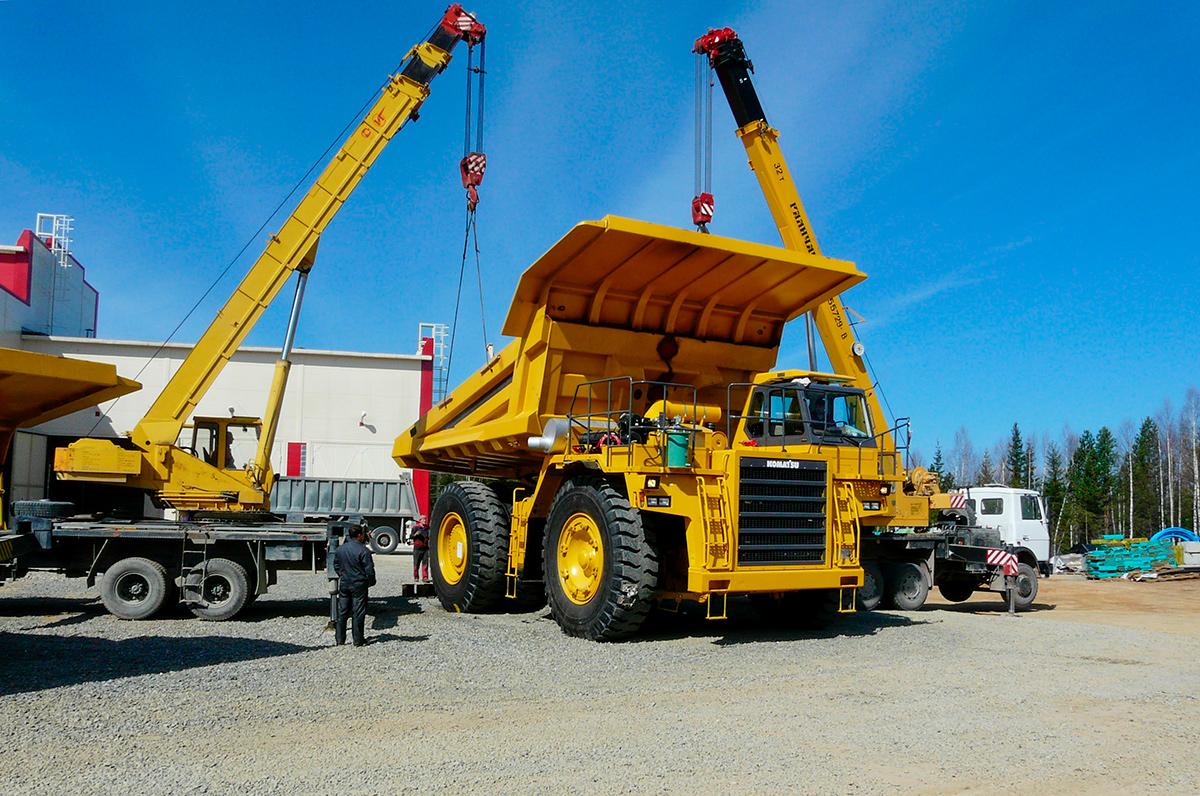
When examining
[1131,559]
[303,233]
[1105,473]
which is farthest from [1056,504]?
[303,233]

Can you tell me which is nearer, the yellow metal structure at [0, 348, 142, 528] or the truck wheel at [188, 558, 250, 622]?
the yellow metal structure at [0, 348, 142, 528]

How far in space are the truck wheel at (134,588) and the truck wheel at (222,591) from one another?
489 millimetres

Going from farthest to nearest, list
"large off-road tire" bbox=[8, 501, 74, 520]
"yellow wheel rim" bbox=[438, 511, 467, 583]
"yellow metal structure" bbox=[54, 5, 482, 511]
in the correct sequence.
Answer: "yellow metal structure" bbox=[54, 5, 482, 511]
"yellow wheel rim" bbox=[438, 511, 467, 583]
"large off-road tire" bbox=[8, 501, 74, 520]

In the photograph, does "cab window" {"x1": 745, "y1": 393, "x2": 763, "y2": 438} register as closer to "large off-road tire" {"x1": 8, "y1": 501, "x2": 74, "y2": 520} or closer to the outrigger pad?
the outrigger pad

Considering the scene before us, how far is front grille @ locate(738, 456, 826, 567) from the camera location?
934 centimetres

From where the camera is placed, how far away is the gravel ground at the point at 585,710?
5.02m

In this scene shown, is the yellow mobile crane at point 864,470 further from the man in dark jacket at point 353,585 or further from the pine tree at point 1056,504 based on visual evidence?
the pine tree at point 1056,504

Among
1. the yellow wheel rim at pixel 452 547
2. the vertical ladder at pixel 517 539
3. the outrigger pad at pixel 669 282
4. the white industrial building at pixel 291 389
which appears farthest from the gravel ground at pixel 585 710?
the white industrial building at pixel 291 389

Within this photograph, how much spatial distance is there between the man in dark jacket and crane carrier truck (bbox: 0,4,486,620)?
4.46 feet

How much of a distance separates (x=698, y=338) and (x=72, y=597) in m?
10.5

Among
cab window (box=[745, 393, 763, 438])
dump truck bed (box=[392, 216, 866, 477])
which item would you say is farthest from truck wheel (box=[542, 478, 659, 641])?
cab window (box=[745, 393, 763, 438])

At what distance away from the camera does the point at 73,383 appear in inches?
332

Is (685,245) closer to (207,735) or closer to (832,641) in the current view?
(832,641)

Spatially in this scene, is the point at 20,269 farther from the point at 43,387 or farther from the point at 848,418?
the point at 848,418
